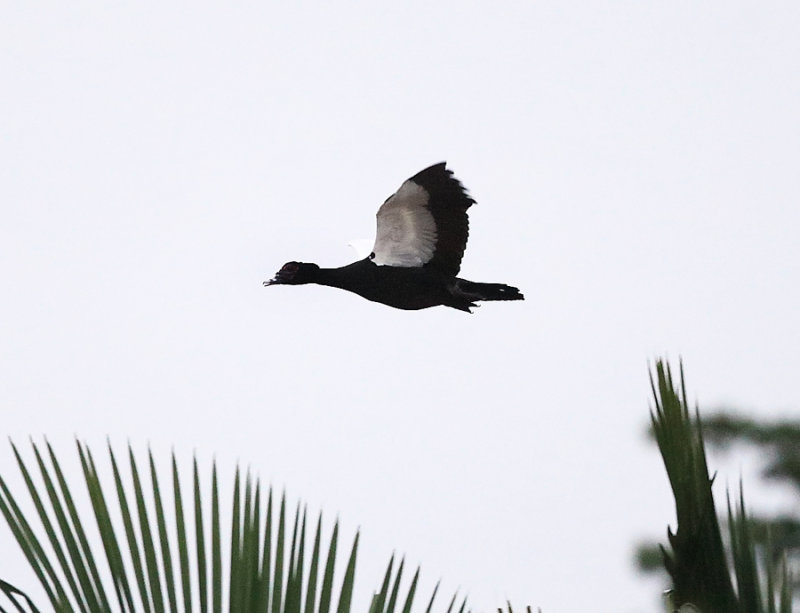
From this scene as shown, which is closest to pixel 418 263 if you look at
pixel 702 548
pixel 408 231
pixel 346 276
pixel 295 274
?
pixel 408 231

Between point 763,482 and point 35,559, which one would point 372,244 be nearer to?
point 35,559

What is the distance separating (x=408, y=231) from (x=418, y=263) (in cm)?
18

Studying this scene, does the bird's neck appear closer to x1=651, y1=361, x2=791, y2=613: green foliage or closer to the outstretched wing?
the outstretched wing

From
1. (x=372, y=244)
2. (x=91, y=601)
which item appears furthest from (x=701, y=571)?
(x=372, y=244)

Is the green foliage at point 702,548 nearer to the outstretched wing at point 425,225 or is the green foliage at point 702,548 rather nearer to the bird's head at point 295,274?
the outstretched wing at point 425,225

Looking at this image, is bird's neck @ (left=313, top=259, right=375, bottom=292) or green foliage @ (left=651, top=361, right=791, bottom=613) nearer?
green foliage @ (left=651, top=361, right=791, bottom=613)

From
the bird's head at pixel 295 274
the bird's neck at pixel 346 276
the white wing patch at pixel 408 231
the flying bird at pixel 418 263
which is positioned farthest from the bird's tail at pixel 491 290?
the bird's head at pixel 295 274

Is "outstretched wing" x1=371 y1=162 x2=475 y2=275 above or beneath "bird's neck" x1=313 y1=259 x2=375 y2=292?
above

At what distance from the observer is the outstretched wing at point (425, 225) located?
7055 millimetres

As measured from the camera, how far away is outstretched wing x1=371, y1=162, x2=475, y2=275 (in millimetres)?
7055

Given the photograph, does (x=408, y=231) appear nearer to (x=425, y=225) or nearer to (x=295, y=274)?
(x=425, y=225)

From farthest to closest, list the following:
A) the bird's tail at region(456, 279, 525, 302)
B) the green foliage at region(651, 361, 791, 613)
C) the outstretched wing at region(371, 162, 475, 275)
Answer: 1. the bird's tail at region(456, 279, 525, 302)
2. the outstretched wing at region(371, 162, 475, 275)
3. the green foliage at region(651, 361, 791, 613)

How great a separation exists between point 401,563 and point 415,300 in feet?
14.7

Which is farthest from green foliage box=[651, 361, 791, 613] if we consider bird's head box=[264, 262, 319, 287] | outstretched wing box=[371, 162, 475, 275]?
bird's head box=[264, 262, 319, 287]
